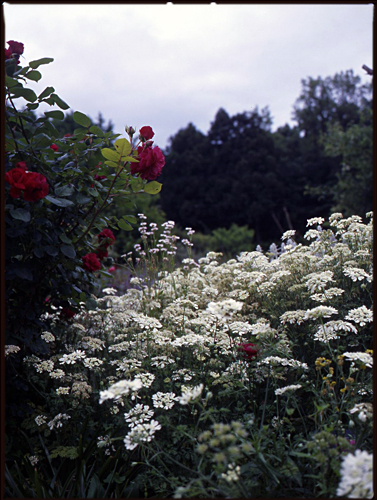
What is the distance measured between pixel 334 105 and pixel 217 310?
105 feet

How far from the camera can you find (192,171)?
81.5 feet

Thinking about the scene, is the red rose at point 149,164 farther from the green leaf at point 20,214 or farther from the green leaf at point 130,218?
the green leaf at point 20,214

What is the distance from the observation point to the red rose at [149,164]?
95.5 inches

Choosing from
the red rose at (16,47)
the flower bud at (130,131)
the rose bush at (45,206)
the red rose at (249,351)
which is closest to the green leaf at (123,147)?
the rose bush at (45,206)

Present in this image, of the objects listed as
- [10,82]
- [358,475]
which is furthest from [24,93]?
[358,475]

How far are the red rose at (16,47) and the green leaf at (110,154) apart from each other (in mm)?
728

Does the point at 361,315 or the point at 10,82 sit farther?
Result: the point at 10,82

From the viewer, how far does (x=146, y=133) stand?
2.51 m

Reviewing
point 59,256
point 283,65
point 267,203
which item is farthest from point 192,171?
point 59,256

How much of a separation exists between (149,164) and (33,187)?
26.5 inches

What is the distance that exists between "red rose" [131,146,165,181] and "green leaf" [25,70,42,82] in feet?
2.32

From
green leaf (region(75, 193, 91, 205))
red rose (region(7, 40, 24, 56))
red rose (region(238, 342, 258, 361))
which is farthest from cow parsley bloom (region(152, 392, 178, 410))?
red rose (region(7, 40, 24, 56))

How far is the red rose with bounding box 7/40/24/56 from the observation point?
7.69 feet

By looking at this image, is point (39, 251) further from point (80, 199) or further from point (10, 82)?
point (10, 82)
